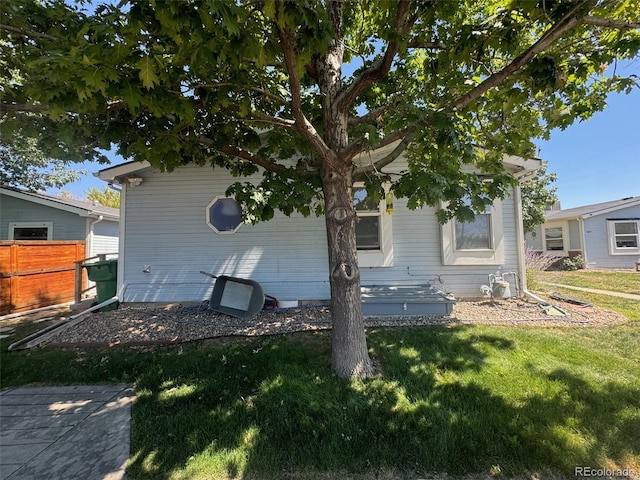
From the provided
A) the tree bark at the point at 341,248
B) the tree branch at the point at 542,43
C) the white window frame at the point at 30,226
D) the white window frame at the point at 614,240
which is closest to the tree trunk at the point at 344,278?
the tree bark at the point at 341,248

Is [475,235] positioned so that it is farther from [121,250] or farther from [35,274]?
[35,274]

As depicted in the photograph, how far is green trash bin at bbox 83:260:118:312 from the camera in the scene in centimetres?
697

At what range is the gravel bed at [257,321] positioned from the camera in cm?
497

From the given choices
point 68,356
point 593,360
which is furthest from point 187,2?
point 593,360

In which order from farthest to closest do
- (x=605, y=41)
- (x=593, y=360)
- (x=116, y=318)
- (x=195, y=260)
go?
(x=195, y=260) < (x=116, y=318) < (x=593, y=360) < (x=605, y=41)

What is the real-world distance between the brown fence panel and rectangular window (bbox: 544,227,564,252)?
73.1 feet

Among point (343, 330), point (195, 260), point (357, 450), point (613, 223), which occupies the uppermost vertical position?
point (613, 223)

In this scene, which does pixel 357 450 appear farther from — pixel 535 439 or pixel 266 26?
pixel 266 26

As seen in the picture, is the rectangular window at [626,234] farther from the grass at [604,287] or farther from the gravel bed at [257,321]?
the gravel bed at [257,321]

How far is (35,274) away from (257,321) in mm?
6830

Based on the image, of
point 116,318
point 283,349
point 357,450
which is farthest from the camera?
point 116,318

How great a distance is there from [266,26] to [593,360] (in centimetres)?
539

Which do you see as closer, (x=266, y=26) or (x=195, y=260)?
(x=266, y=26)

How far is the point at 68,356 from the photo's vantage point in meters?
4.27
